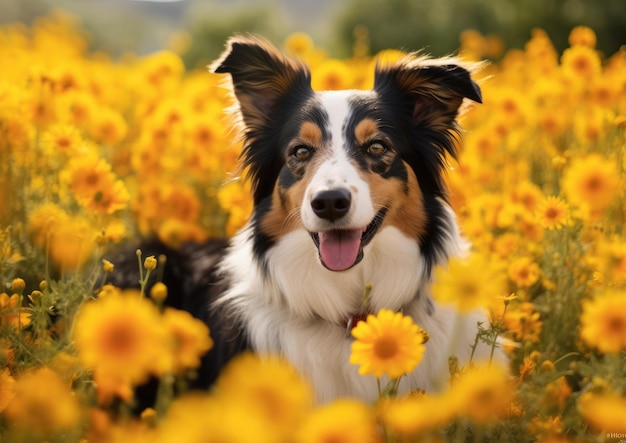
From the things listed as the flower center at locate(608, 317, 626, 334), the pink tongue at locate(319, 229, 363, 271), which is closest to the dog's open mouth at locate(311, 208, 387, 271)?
the pink tongue at locate(319, 229, 363, 271)

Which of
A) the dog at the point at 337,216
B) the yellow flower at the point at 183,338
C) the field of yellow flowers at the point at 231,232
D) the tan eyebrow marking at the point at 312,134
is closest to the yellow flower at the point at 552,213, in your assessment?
the field of yellow flowers at the point at 231,232

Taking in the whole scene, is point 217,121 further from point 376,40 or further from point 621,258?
point 376,40

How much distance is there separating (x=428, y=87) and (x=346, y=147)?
638 mm

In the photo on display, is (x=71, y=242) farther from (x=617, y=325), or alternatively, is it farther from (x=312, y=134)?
(x=617, y=325)

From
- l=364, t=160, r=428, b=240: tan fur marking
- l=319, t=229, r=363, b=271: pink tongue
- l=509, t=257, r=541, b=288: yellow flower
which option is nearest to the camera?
l=319, t=229, r=363, b=271: pink tongue

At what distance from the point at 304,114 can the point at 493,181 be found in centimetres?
231

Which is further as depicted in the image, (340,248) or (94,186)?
(340,248)

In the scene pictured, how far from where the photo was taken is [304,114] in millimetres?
3424

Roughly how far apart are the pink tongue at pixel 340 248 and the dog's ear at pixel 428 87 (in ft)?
2.96

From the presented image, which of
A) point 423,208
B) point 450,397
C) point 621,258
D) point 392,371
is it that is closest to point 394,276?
point 423,208

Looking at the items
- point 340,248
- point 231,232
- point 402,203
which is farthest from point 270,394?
point 231,232

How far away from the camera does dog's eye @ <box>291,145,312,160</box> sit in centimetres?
333

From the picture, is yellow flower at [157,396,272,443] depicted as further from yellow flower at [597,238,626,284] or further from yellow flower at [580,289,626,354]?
yellow flower at [597,238,626,284]

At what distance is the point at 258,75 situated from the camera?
3627 millimetres
